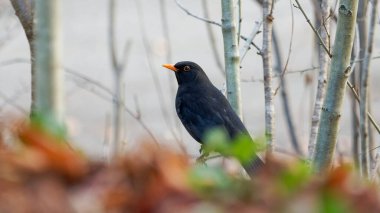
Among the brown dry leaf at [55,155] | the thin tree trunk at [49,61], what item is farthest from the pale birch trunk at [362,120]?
the brown dry leaf at [55,155]

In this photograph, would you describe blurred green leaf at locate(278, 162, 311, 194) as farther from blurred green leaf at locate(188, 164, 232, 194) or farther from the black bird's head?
the black bird's head

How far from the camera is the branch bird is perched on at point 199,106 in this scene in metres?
6.52

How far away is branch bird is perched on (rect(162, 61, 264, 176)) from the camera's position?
6523mm

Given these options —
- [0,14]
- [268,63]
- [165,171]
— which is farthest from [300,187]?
[0,14]

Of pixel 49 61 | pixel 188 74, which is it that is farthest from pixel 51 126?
pixel 188 74

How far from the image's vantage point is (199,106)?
7.10 m

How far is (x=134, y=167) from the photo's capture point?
6.77ft

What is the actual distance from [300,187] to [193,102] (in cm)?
519

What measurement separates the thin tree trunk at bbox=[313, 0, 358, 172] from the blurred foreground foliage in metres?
2.02

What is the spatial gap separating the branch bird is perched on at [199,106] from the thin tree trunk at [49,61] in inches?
149

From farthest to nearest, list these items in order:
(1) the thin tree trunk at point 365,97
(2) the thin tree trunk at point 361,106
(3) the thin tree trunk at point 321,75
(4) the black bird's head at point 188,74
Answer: (4) the black bird's head at point 188,74
(2) the thin tree trunk at point 361,106
(3) the thin tree trunk at point 321,75
(1) the thin tree trunk at point 365,97

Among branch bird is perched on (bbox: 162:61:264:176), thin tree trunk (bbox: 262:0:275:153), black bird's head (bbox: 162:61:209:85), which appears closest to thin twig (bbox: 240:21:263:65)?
thin tree trunk (bbox: 262:0:275:153)

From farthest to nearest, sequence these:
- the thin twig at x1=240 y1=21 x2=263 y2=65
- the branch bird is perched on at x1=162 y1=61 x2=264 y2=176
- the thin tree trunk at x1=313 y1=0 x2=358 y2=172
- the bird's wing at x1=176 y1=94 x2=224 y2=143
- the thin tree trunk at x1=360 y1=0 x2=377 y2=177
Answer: the bird's wing at x1=176 y1=94 x2=224 y2=143, the branch bird is perched on at x1=162 y1=61 x2=264 y2=176, the thin twig at x1=240 y1=21 x2=263 y2=65, the thin tree trunk at x1=360 y1=0 x2=377 y2=177, the thin tree trunk at x1=313 y1=0 x2=358 y2=172

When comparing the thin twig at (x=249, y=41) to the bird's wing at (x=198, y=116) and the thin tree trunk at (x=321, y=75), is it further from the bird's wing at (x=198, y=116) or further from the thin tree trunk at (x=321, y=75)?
the bird's wing at (x=198, y=116)
